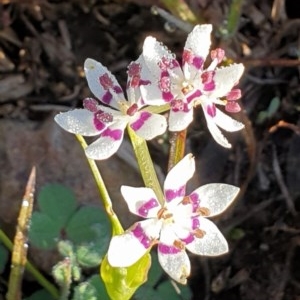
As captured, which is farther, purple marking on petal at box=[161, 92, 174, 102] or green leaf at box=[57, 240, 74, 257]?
green leaf at box=[57, 240, 74, 257]

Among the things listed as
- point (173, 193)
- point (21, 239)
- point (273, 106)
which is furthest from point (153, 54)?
point (273, 106)

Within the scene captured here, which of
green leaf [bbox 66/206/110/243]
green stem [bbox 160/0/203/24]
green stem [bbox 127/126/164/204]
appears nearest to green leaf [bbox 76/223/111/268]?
green leaf [bbox 66/206/110/243]

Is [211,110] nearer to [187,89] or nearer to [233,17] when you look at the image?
[187,89]

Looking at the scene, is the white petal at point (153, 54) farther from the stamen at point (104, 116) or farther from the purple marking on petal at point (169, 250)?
the purple marking on petal at point (169, 250)

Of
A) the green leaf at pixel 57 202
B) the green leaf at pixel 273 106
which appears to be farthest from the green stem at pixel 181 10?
the green leaf at pixel 57 202

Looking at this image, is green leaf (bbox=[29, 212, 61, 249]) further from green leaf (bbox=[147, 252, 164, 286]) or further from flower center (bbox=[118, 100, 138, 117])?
flower center (bbox=[118, 100, 138, 117])

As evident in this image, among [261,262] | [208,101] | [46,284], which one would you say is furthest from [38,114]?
[208,101]
